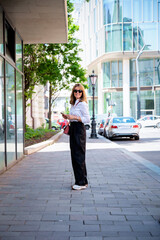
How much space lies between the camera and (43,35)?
33.0 ft

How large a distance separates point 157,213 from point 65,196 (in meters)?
1.53

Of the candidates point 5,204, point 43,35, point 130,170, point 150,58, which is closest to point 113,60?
point 150,58

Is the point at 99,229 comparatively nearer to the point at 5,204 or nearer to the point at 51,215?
the point at 51,215

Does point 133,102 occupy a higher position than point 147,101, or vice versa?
point 147,101

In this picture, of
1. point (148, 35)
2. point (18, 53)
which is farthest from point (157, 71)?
point (18, 53)

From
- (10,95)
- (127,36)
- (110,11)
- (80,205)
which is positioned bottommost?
(80,205)

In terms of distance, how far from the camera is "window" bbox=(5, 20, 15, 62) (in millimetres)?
8109

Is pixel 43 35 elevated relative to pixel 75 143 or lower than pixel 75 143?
elevated

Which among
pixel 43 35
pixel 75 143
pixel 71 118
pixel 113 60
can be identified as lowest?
pixel 75 143

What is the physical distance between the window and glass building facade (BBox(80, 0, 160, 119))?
33387 millimetres

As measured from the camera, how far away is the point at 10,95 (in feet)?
27.0

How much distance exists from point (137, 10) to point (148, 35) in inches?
145

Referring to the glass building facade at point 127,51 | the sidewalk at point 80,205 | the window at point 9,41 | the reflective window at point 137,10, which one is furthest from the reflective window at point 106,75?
the sidewalk at point 80,205

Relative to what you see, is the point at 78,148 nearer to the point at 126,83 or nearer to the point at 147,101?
the point at 126,83
